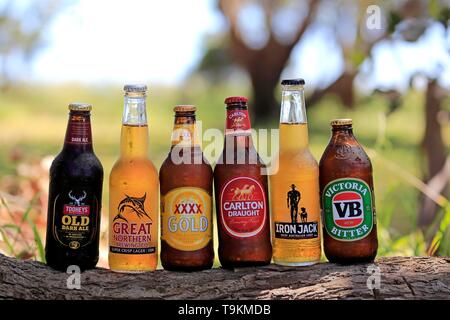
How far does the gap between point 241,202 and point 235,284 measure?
0.64ft

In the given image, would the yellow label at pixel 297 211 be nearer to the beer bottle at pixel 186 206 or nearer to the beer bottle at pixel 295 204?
the beer bottle at pixel 295 204

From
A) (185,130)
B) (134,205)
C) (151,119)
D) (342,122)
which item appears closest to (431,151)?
(342,122)

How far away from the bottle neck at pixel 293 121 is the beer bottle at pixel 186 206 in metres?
0.21

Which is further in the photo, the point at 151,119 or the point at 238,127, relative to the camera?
the point at 151,119

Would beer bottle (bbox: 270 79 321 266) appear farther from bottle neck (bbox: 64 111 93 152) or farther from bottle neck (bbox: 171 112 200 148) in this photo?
bottle neck (bbox: 64 111 93 152)

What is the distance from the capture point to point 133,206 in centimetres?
143

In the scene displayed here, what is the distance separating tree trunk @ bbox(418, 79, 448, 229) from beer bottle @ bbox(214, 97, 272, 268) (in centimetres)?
152

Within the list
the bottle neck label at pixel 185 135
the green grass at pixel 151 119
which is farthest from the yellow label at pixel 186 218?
the green grass at pixel 151 119

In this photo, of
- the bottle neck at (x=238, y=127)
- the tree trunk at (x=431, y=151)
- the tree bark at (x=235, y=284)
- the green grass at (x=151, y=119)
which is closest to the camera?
the tree bark at (x=235, y=284)

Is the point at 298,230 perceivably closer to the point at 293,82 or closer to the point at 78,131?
the point at 293,82

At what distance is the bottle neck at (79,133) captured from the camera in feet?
4.83

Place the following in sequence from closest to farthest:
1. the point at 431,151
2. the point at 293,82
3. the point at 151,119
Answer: the point at 293,82 < the point at 431,151 < the point at 151,119

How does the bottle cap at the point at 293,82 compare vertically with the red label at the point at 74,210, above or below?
above
